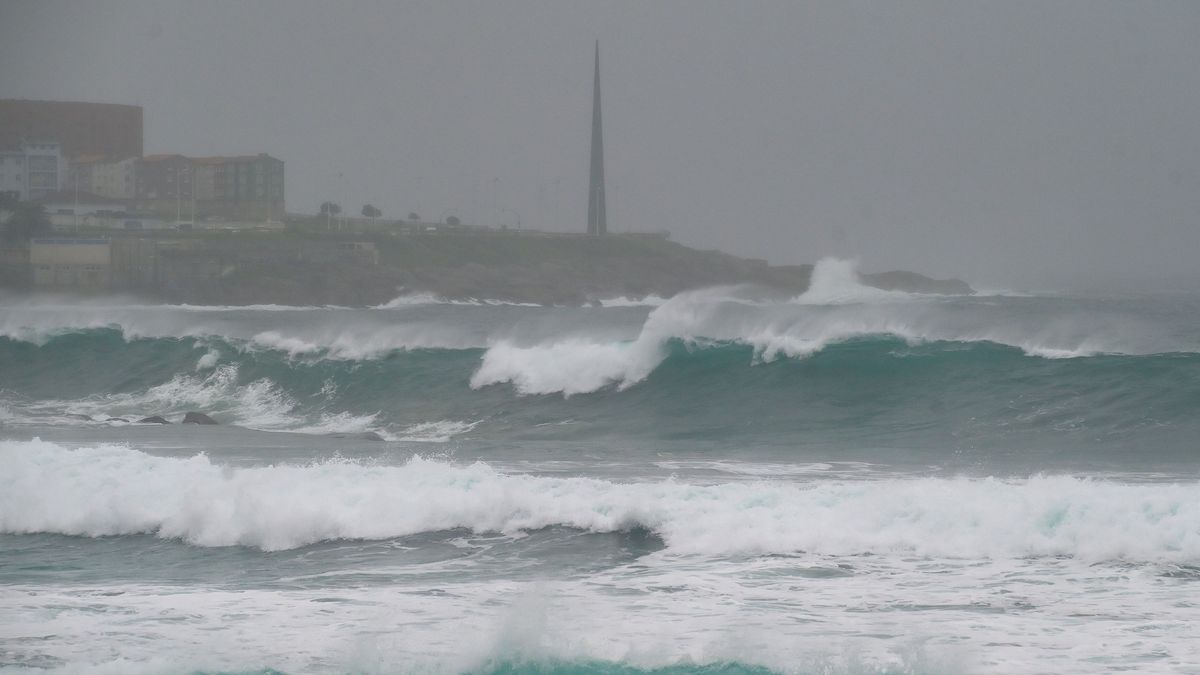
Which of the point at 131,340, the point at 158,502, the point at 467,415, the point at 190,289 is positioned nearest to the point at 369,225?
the point at 190,289

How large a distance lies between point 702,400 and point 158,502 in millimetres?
10133

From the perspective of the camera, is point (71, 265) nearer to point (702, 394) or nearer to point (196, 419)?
point (196, 419)

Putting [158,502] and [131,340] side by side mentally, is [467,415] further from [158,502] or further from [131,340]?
[131,340]

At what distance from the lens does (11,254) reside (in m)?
61.9

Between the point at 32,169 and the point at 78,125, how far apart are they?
10.3m

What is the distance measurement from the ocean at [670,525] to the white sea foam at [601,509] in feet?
0.11

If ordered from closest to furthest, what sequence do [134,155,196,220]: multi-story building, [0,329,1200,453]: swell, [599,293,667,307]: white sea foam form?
[0,329,1200,453]: swell, [599,293,667,307]: white sea foam, [134,155,196,220]: multi-story building

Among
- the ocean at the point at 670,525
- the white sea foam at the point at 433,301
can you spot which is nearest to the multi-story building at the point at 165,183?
the white sea foam at the point at 433,301

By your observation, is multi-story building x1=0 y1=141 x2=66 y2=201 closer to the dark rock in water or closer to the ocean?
the dark rock in water

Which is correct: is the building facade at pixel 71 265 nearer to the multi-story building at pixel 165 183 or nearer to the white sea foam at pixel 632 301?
the multi-story building at pixel 165 183

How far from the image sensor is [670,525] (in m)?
10.5

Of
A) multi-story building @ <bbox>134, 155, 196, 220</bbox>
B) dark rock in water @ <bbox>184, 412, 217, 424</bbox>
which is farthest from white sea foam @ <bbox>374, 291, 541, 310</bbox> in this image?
dark rock in water @ <bbox>184, 412, 217, 424</bbox>

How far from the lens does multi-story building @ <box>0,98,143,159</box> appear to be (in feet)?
280

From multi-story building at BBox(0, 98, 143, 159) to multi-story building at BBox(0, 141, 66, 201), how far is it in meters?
1.55
